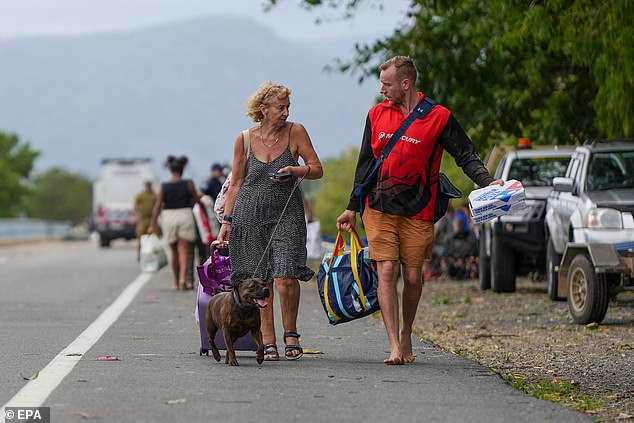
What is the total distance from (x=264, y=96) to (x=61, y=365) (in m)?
2.32

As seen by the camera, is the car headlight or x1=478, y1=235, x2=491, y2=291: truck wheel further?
x1=478, y1=235, x2=491, y2=291: truck wheel

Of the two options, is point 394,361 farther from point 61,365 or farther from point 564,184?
point 564,184

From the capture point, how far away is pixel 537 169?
2006 centimetres

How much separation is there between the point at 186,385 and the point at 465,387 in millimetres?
1657

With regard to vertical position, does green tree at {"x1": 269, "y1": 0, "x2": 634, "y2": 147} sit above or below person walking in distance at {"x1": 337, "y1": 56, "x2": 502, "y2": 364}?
above

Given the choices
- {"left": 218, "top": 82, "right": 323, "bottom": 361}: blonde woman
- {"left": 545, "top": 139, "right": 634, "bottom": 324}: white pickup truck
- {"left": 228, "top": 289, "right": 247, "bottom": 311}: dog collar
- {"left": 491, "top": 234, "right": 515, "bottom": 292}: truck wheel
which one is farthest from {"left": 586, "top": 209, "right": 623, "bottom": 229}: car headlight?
{"left": 228, "top": 289, "right": 247, "bottom": 311}: dog collar

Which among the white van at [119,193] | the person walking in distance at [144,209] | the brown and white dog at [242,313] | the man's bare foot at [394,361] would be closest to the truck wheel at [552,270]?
the man's bare foot at [394,361]

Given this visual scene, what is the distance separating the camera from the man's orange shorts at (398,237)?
33.5ft

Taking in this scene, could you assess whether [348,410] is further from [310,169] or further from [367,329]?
[367,329]

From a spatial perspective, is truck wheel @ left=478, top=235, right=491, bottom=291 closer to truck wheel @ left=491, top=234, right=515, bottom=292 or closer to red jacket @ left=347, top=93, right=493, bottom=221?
truck wheel @ left=491, top=234, right=515, bottom=292

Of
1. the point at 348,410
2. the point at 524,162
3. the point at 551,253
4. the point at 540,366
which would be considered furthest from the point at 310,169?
the point at 524,162

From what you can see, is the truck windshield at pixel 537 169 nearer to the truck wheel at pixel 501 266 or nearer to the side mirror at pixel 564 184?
the truck wheel at pixel 501 266

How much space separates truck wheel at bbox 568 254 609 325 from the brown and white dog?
512 centimetres

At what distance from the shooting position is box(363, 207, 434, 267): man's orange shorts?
33.5ft
